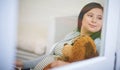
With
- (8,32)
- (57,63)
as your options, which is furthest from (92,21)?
(8,32)

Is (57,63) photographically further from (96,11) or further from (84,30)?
(96,11)

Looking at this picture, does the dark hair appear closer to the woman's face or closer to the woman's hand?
the woman's face

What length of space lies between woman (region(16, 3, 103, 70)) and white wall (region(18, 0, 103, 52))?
0.29 feet

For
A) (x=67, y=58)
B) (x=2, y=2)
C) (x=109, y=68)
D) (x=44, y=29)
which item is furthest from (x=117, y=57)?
(x=2, y=2)

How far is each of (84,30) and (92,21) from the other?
11cm

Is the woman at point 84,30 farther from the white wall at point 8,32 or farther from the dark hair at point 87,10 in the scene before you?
the white wall at point 8,32

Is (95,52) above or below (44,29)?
below

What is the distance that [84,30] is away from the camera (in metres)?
1.51

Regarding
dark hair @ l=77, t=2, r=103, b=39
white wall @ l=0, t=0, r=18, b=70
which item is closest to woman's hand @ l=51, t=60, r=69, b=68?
dark hair @ l=77, t=2, r=103, b=39

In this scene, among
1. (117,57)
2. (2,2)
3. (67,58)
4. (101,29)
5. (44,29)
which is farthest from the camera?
(117,57)

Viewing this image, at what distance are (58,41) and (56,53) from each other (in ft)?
0.31

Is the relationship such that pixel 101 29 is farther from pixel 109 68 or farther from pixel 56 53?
pixel 56 53

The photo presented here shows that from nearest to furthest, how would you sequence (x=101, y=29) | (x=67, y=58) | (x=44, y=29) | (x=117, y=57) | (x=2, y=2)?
(x=2, y=2), (x=44, y=29), (x=67, y=58), (x=101, y=29), (x=117, y=57)

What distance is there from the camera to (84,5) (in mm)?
1485
